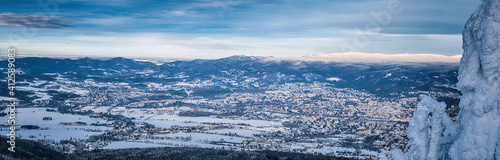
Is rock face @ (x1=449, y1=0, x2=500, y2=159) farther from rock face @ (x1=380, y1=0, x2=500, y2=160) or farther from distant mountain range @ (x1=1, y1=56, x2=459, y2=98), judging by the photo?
distant mountain range @ (x1=1, y1=56, x2=459, y2=98)

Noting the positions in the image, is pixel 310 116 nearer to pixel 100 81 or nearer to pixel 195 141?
pixel 195 141

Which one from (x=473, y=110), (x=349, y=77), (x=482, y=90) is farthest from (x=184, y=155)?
(x=349, y=77)

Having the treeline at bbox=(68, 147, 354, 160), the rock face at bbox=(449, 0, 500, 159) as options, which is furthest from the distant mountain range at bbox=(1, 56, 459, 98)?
the rock face at bbox=(449, 0, 500, 159)

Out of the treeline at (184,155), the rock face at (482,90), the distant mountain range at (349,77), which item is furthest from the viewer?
the distant mountain range at (349,77)

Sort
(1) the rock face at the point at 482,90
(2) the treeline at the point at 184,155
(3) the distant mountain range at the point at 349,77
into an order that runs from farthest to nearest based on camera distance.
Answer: (3) the distant mountain range at the point at 349,77 < (2) the treeline at the point at 184,155 < (1) the rock face at the point at 482,90

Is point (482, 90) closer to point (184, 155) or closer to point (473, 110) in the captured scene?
point (473, 110)

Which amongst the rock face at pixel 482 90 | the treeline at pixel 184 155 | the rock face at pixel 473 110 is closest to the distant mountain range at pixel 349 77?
the treeline at pixel 184 155

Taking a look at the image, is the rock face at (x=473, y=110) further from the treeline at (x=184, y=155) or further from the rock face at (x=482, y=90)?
the treeline at (x=184, y=155)

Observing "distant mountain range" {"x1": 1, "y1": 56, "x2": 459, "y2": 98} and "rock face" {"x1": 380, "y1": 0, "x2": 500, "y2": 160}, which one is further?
"distant mountain range" {"x1": 1, "y1": 56, "x2": 459, "y2": 98}

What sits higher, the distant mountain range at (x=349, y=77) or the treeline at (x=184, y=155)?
the distant mountain range at (x=349, y=77)
